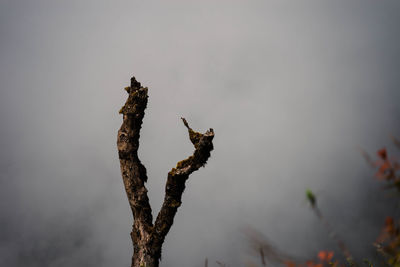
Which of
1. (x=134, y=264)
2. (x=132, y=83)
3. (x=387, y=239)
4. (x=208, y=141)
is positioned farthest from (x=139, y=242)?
(x=387, y=239)

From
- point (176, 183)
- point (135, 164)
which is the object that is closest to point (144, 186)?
point (135, 164)

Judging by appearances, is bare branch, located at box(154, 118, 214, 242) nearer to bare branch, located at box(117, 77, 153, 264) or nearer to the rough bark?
the rough bark

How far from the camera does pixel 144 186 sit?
8695 millimetres

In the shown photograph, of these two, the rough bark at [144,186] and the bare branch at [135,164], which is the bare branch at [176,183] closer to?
the rough bark at [144,186]

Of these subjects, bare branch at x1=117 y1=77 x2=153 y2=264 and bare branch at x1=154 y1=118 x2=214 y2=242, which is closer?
bare branch at x1=154 y1=118 x2=214 y2=242

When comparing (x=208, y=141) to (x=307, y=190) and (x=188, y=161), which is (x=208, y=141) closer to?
(x=188, y=161)

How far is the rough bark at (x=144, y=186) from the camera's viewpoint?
7965 millimetres

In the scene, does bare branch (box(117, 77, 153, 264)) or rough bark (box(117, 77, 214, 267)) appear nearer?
rough bark (box(117, 77, 214, 267))

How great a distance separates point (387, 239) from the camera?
175 centimetres

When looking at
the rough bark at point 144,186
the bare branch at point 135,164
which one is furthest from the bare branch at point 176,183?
the bare branch at point 135,164

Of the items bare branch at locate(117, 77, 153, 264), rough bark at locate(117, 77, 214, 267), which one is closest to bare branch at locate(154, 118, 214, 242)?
rough bark at locate(117, 77, 214, 267)

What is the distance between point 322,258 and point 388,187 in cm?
78

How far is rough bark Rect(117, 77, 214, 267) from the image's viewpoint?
7.96 metres

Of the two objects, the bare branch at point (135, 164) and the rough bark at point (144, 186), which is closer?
the rough bark at point (144, 186)
